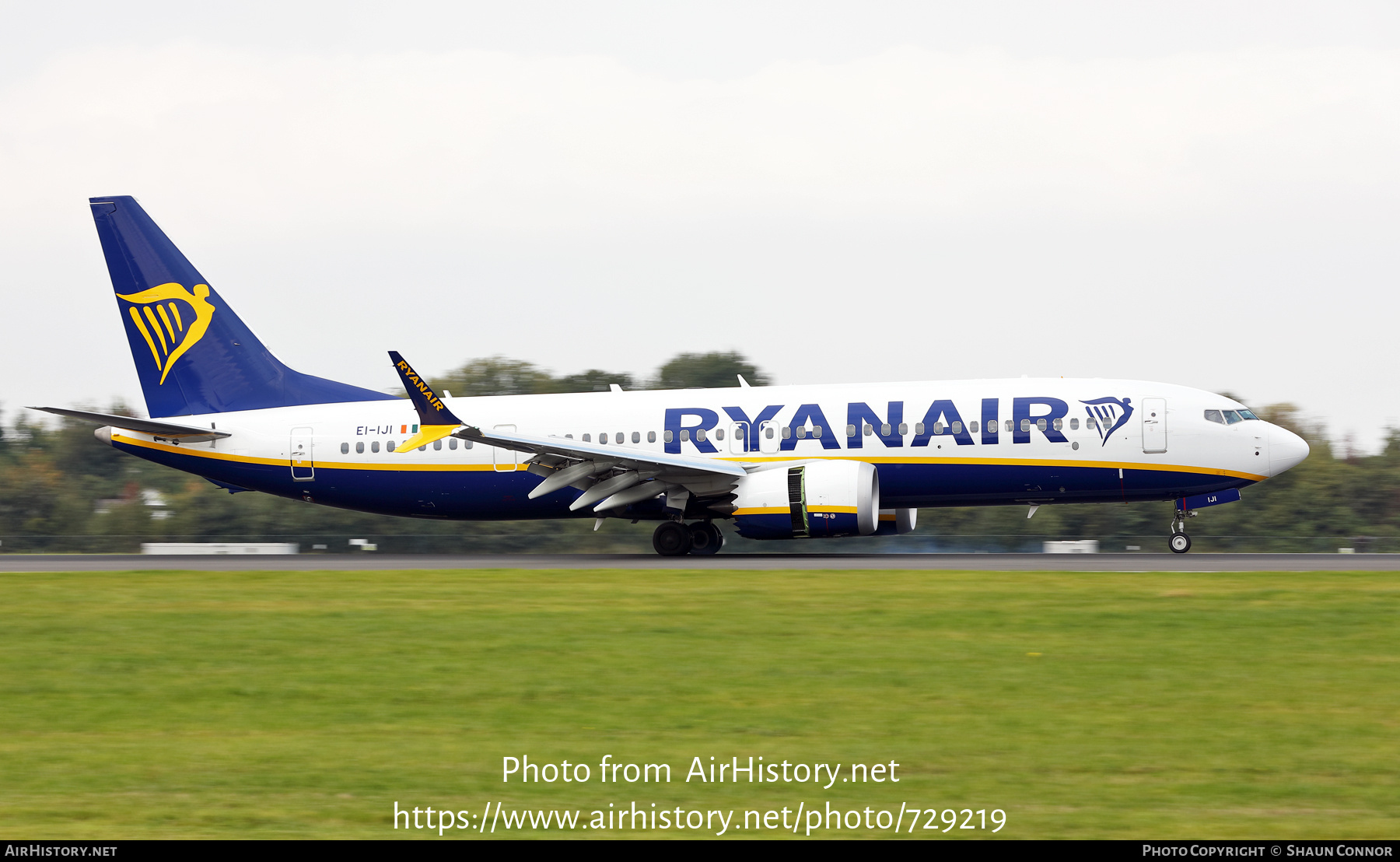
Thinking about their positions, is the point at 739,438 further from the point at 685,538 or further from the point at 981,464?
the point at 981,464

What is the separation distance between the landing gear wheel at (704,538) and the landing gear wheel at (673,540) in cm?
19

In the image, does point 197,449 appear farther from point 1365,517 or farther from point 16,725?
point 1365,517

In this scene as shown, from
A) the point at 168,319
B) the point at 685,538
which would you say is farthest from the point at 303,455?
the point at 685,538

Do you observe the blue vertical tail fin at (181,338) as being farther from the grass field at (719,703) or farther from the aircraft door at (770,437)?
the grass field at (719,703)

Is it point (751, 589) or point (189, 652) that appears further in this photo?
point (751, 589)

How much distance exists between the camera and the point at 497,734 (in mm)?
10508

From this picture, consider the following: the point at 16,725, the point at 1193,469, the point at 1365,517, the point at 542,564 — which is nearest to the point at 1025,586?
the point at 1193,469

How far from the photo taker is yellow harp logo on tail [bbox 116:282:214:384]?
32281 millimetres

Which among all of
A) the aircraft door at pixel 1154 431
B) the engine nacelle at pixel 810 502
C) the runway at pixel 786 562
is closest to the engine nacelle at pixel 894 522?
the runway at pixel 786 562

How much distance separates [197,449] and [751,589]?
17618 mm

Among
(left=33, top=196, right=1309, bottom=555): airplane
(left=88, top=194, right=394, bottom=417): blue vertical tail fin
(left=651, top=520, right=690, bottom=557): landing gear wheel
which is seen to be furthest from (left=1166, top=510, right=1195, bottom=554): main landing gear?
(left=88, top=194, right=394, bottom=417): blue vertical tail fin

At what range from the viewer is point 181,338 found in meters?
32.2

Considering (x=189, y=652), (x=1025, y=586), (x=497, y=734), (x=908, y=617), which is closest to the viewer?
(x=497, y=734)

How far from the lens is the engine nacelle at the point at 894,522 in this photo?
29375 mm
